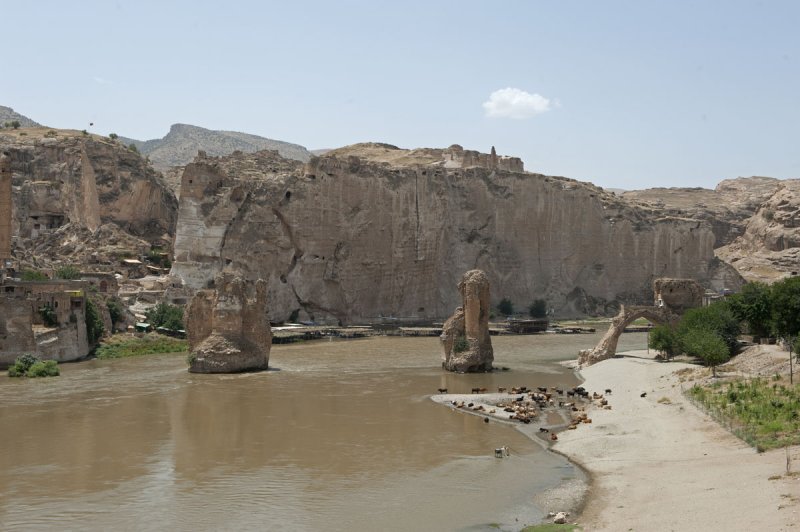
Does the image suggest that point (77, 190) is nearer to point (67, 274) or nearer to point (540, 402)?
point (67, 274)

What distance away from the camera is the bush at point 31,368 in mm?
44166

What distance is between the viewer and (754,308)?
43344 mm

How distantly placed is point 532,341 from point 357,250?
2562cm

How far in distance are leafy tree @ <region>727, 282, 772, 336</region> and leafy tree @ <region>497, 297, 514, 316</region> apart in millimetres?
50267

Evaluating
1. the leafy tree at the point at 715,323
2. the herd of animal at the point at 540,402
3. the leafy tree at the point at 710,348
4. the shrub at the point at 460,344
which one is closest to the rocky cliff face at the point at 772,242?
the leafy tree at the point at 715,323

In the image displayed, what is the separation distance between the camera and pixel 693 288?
2024 inches

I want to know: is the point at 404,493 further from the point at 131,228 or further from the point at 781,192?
the point at 781,192

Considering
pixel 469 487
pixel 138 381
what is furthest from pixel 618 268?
pixel 469 487

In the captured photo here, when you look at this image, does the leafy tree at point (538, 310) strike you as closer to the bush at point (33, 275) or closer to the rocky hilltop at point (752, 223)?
the rocky hilltop at point (752, 223)

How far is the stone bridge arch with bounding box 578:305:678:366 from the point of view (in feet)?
163

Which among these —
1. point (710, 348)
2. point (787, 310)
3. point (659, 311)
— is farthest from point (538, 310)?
point (710, 348)

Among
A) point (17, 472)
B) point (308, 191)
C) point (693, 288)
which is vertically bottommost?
point (17, 472)

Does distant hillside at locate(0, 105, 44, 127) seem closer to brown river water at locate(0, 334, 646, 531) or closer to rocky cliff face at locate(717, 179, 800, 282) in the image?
rocky cliff face at locate(717, 179, 800, 282)

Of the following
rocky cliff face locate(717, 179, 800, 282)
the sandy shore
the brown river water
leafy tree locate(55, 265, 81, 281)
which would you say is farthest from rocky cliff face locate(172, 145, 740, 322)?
the sandy shore
